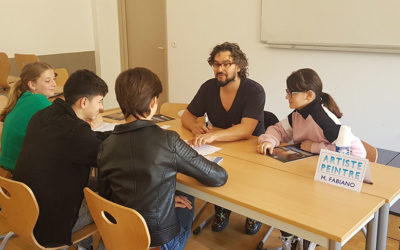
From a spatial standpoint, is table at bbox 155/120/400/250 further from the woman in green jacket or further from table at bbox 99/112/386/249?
the woman in green jacket

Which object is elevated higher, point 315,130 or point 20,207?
point 315,130

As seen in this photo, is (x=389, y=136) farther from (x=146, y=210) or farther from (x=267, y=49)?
(x=146, y=210)

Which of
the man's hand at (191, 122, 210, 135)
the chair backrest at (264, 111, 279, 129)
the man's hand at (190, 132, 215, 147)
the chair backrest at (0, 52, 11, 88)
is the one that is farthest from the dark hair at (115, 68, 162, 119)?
the chair backrest at (0, 52, 11, 88)

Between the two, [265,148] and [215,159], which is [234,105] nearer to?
[265,148]

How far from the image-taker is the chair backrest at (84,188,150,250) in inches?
56.9

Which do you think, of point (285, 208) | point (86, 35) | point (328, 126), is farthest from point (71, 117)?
point (86, 35)

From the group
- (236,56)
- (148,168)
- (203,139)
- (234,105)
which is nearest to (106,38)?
(236,56)

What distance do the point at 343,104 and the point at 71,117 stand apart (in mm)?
2859

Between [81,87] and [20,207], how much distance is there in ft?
2.05

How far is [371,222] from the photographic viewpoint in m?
1.60

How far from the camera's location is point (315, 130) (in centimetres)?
215

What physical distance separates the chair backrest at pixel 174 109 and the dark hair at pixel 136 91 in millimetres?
1507

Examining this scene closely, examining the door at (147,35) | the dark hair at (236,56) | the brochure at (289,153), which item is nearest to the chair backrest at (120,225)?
the brochure at (289,153)

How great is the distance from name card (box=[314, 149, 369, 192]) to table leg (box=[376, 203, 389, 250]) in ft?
0.38
